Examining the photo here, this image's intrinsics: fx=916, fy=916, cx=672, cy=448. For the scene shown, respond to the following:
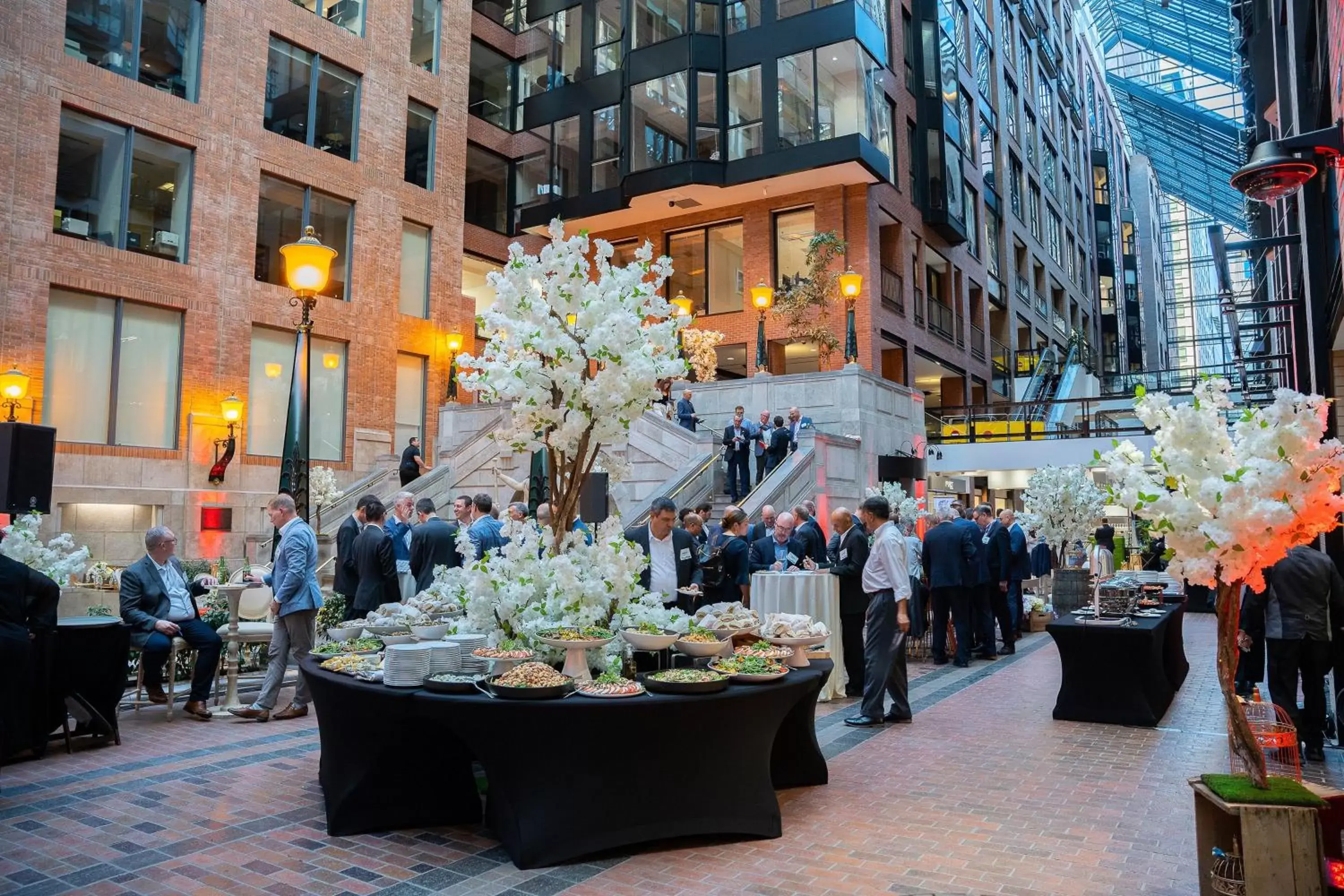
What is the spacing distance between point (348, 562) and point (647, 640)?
550 cm

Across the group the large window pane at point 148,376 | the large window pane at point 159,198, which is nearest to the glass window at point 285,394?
the large window pane at point 148,376

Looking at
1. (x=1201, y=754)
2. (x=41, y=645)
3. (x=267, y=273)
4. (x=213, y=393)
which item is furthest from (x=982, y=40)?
(x=41, y=645)

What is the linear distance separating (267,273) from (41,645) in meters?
16.1

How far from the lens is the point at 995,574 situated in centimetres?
1313

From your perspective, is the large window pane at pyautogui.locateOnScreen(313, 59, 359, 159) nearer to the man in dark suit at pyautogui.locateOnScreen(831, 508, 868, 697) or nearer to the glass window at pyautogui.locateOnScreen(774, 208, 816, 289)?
the glass window at pyautogui.locateOnScreen(774, 208, 816, 289)

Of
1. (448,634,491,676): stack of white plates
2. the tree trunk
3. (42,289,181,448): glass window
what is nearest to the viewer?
the tree trunk

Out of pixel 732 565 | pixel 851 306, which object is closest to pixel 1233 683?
pixel 732 565

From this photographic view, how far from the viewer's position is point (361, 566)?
924cm

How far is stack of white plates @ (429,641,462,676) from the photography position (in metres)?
5.12

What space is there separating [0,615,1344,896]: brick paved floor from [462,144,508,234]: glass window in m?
22.8

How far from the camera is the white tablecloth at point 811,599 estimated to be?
9398 mm

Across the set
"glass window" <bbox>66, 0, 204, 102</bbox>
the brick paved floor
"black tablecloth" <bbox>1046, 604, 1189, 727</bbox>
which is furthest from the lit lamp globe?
"glass window" <bbox>66, 0, 204, 102</bbox>

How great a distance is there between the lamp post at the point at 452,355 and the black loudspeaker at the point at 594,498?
16.9 meters

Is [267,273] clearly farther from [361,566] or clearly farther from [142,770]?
[142,770]
